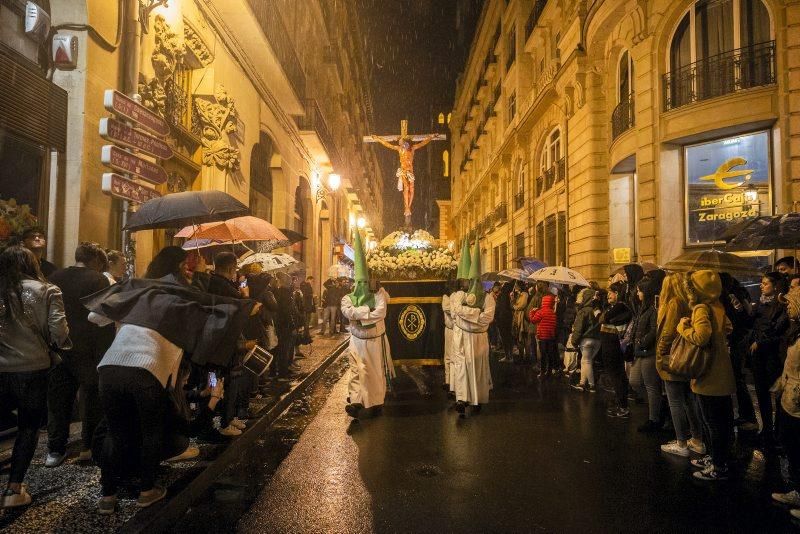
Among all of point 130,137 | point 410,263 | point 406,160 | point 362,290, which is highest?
point 406,160

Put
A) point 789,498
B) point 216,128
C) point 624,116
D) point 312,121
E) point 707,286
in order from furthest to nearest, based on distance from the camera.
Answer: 1. point 312,121
2. point 624,116
3. point 216,128
4. point 707,286
5. point 789,498

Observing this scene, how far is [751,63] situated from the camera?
12.6m

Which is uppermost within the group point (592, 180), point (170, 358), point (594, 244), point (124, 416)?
point (592, 180)

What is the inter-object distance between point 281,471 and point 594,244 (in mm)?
14406

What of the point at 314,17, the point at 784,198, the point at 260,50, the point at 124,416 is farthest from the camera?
the point at 314,17

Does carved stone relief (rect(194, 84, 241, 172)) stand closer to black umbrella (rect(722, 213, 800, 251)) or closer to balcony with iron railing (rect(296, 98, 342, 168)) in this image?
balcony with iron railing (rect(296, 98, 342, 168))

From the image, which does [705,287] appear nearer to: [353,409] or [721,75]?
[353,409]

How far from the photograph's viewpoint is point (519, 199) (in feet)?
91.8

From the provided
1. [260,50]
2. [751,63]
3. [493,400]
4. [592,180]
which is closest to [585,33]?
[592,180]

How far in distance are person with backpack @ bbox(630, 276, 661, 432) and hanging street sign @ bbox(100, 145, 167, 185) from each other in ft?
21.0

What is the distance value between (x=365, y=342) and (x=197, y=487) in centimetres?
320

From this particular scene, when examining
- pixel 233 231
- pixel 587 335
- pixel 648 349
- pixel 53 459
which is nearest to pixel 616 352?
pixel 648 349

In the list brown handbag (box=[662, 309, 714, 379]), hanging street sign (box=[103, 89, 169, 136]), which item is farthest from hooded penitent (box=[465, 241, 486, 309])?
hanging street sign (box=[103, 89, 169, 136])

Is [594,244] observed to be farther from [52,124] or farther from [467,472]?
[52,124]
